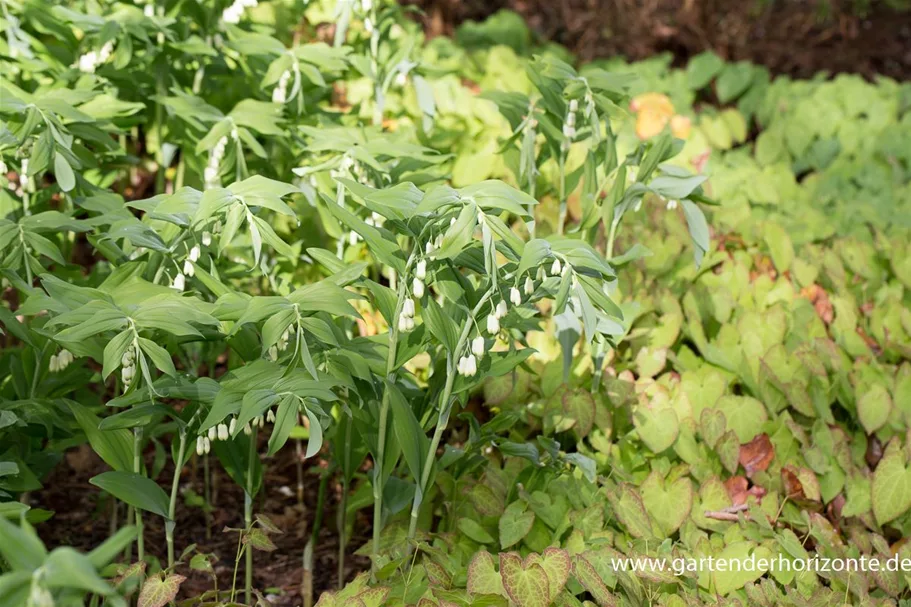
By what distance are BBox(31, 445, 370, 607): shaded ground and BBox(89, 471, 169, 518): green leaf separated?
1.59ft

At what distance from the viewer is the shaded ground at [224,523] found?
8.16 feet

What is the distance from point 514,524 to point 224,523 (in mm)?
973

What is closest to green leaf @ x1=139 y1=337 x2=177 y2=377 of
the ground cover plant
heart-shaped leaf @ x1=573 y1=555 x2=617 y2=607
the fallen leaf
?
the ground cover plant

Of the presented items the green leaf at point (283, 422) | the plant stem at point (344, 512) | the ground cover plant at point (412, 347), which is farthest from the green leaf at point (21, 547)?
the plant stem at point (344, 512)

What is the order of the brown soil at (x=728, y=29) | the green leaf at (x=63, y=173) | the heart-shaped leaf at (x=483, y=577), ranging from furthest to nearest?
the brown soil at (x=728, y=29) → the green leaf at (x=63, y=173) → the heart-shaped leaf at (x=483, y=577)

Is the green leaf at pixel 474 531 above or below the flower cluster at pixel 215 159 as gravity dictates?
below

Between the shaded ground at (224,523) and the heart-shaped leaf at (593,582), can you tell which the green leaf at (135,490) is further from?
the heart-shaped leaf at (593,582)

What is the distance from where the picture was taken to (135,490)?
194 cm

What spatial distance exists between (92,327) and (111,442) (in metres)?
0.42

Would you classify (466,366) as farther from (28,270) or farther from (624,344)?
(624,344)

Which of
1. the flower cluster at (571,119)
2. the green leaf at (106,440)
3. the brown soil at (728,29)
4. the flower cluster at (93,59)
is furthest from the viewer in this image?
the brown soil at (728,29)

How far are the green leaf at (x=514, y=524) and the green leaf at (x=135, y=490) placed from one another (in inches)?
27.9

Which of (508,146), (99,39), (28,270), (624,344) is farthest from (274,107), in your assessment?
(624,344)

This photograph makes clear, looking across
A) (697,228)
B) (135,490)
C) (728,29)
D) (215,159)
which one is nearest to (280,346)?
(135,490)
